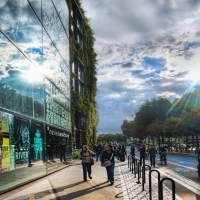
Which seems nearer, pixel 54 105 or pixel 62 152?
pixel 54 105

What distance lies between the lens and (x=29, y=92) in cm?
1505

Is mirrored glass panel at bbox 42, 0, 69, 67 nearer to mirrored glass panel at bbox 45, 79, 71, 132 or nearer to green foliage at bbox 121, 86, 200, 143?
mirrored glass panel at bbox 45, 79, 71, 132

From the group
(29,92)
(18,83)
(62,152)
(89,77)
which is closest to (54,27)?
(29,92)

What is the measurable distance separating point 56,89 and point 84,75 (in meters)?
20.8

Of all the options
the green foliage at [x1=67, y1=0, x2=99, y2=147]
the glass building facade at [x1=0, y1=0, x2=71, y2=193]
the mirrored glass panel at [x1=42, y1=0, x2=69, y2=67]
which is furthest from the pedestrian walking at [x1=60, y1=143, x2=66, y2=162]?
the green foliage at [x1=67, y1=0, x2=99, y2=147]

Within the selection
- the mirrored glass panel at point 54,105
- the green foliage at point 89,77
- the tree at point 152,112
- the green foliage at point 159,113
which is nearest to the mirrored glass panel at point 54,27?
the mirrored glass panel at point 54,105

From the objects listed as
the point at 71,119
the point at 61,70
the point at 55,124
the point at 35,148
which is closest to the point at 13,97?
the point at 35,148

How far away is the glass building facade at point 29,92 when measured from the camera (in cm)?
1202

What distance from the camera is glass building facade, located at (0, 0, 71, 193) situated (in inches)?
473

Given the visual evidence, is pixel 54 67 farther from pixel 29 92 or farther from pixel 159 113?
pixel 159 113

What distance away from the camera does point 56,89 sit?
880 inches

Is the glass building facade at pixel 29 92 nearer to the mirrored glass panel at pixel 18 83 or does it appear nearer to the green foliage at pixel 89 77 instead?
the mirrored glass panel at pixel 18 83

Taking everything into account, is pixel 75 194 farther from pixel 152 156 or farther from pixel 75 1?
pixel 75 1

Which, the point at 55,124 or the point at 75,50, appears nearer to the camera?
the point at 55,124
